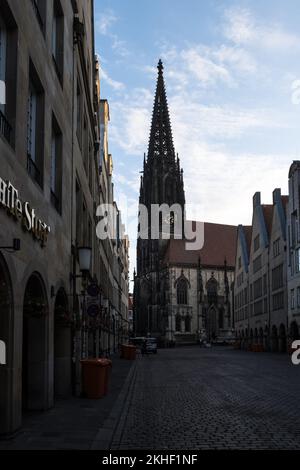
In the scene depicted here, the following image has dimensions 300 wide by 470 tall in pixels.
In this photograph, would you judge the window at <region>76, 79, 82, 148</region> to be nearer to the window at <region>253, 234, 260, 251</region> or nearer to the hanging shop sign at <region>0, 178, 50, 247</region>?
the hanging shop sign at <region>0, 178, 50, 247</region>

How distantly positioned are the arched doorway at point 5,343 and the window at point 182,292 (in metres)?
96.5

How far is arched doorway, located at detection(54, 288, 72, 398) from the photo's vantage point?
1616 centimetres

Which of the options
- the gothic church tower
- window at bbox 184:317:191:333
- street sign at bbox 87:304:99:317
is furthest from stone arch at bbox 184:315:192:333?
street sign at bbox 87:304:99:317

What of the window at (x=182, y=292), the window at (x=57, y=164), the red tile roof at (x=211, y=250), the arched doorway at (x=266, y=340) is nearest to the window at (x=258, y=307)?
the arched doorway at (x=266, y=340)

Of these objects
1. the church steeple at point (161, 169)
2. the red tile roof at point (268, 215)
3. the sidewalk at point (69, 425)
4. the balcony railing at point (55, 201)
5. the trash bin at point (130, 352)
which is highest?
the church steeple at point (161, 169)

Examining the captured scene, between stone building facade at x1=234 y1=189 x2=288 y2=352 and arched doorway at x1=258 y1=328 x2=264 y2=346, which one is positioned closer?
stone building facade at x1=234 y1=189 x2=288 y2=352

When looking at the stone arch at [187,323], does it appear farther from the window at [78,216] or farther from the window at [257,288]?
the window at [78,216]

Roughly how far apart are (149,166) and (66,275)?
95635mm

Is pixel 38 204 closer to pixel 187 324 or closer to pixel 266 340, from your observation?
pixel 266 340

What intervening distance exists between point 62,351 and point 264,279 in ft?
166

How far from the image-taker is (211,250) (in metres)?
117

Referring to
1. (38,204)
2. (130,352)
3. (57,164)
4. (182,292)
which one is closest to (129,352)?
(130,352)

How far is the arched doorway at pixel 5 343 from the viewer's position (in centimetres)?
985

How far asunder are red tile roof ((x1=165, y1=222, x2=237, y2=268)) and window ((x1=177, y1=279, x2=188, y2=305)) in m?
3.44
